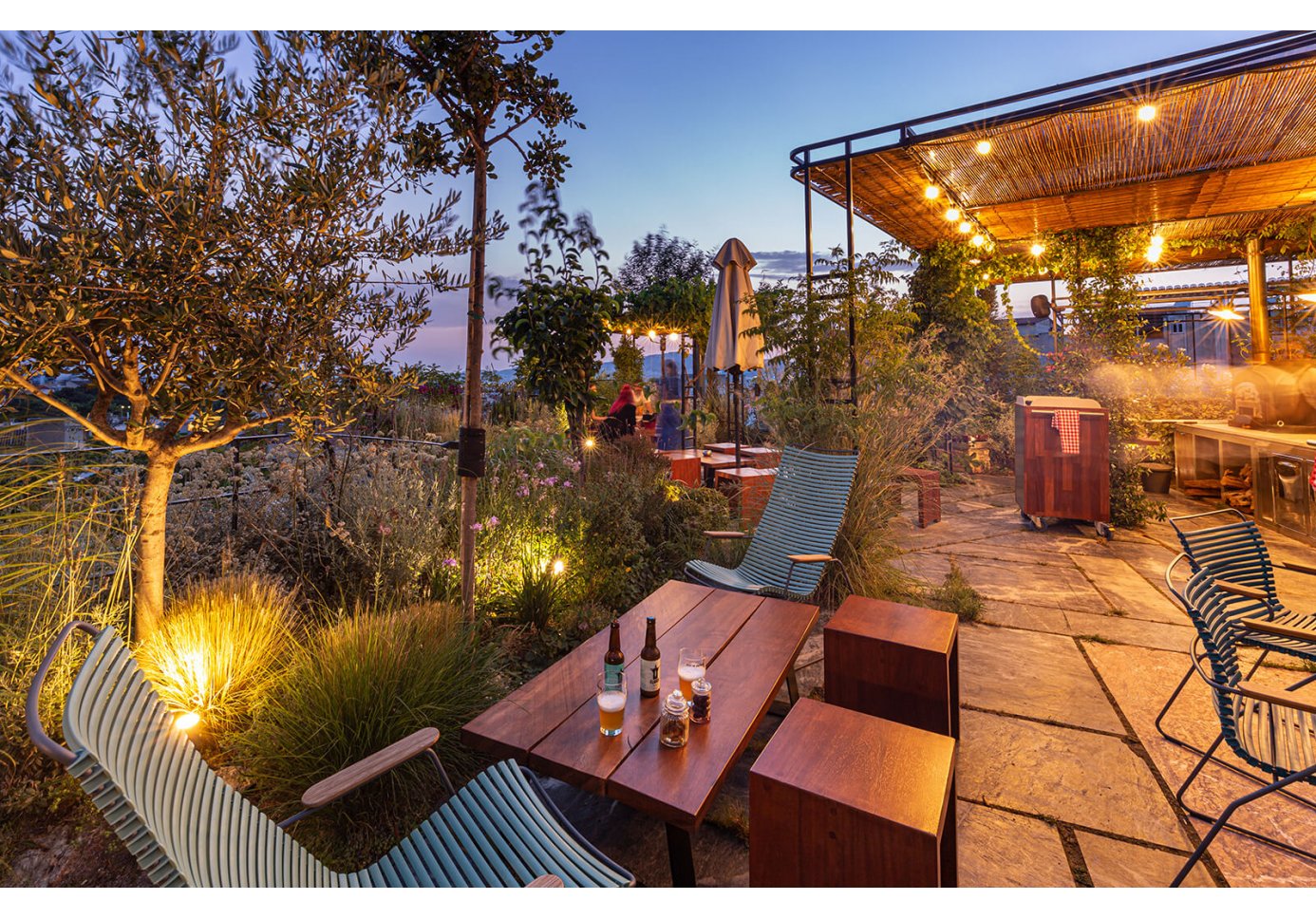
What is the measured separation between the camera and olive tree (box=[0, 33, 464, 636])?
1428mm

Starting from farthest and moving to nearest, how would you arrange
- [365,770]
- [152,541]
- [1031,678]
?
[1031,678], [152,541], [365,770]

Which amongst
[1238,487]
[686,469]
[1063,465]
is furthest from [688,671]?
[1238,487]

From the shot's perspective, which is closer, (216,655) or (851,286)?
(216,655)

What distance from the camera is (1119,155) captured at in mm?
5445

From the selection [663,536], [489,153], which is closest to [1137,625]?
[663,536]

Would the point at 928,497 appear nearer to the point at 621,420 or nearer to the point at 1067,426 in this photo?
the point at 1067,426

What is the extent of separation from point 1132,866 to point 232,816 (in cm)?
236

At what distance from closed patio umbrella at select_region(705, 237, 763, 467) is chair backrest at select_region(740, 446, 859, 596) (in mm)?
1842

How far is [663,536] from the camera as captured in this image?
4.43 m

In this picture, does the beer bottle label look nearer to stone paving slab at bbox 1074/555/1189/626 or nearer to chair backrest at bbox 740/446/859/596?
chair backrest at bbox 740/446/859/596

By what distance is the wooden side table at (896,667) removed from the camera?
2076 millimetres
